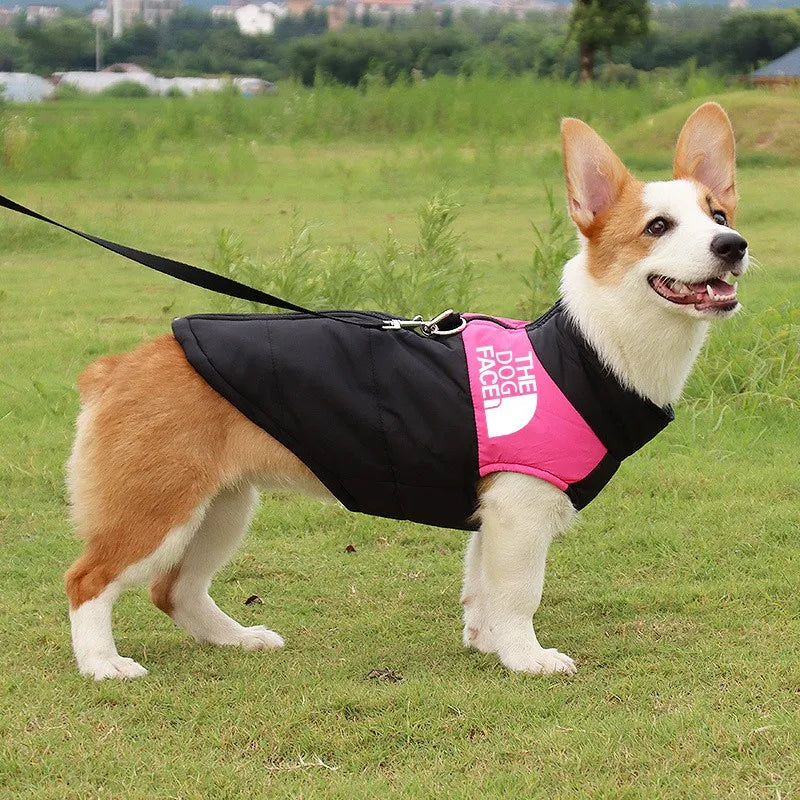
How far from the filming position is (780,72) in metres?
23.4

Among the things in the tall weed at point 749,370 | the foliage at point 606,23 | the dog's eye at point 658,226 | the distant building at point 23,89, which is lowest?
the distant building at point 23,89

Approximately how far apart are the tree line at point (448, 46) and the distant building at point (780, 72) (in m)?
1.16

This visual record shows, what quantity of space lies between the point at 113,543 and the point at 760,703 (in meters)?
1.82

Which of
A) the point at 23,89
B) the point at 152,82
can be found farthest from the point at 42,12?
the point at 23,89

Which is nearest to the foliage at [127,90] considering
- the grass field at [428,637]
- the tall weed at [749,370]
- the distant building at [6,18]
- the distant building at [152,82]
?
the distant building at [152,82]

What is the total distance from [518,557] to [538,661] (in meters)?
0.32

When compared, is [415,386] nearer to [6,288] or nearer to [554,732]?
[554,732]

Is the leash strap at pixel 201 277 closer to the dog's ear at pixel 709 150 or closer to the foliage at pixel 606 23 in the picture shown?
the dog's ear at pixel 709 150

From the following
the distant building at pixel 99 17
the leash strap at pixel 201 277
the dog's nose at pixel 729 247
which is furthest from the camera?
the distant building at pixel 99 17

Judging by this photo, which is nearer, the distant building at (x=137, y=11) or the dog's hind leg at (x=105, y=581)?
the dog's hind leg at (x=105, y=581)

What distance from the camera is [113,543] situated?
11.9ft

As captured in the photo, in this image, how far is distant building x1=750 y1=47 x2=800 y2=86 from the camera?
2078 centimetres

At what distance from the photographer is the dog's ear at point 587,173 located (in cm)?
364

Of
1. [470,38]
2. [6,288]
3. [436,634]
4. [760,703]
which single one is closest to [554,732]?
[760,703]
